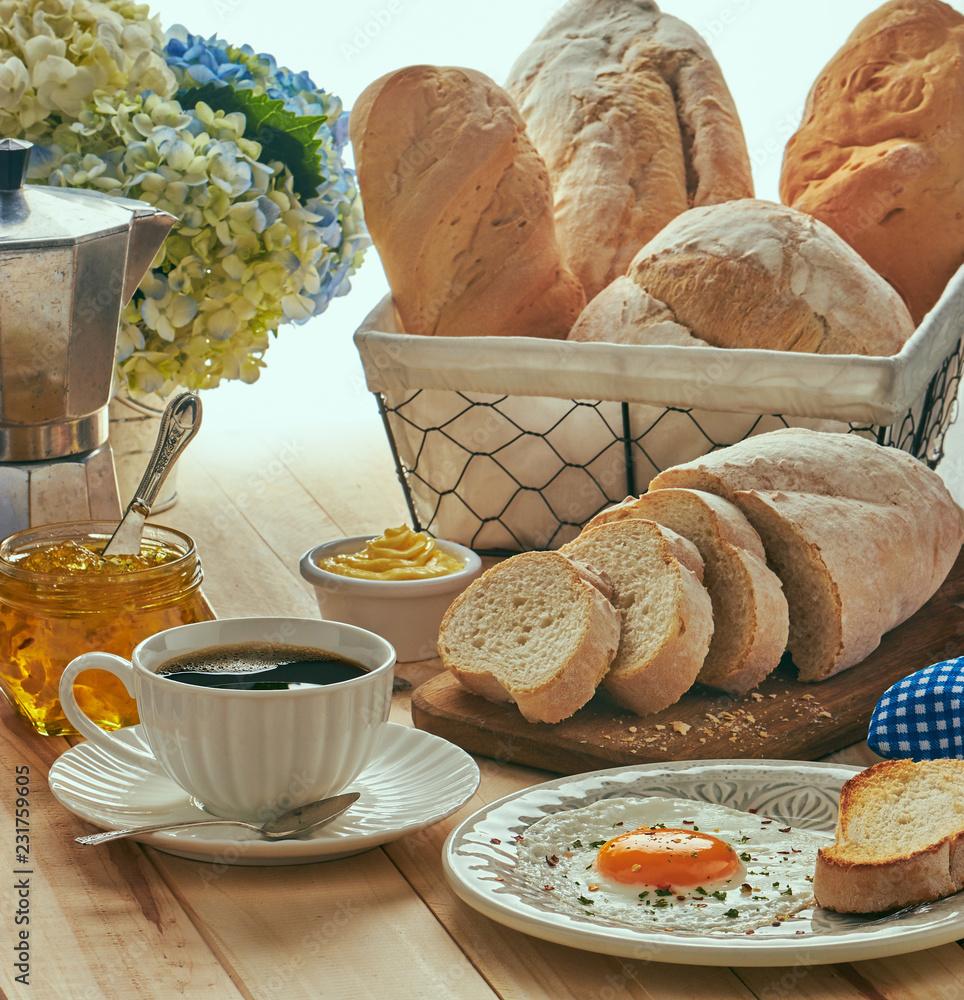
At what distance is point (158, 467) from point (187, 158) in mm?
423

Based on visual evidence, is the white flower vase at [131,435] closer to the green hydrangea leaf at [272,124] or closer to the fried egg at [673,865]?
the green hydrangea leaf at [272,124]

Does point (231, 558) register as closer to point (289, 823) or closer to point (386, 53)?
point (289, 823)

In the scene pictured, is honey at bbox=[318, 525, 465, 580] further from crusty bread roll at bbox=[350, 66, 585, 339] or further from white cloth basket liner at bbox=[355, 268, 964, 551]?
crusty bread roll at bbox=[350, 66, 585, 339]

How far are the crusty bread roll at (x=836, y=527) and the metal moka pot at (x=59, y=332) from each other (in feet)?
1.64

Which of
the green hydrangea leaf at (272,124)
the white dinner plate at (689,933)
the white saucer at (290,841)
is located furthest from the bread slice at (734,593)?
the green hydrangea leaf at (272,124)

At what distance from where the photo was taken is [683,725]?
91cm

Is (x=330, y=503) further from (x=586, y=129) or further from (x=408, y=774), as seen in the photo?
(x=408, y=774)

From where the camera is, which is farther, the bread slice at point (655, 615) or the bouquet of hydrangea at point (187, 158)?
the bouquet of hydrangea at point (187, 158)

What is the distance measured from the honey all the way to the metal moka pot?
0.22 m

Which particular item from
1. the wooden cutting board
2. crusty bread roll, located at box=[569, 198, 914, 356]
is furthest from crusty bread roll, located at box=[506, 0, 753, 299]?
the wooden cutting board

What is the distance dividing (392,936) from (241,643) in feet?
0.76

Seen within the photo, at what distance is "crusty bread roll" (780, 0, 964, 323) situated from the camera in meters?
1.43

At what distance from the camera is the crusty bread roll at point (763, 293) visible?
47.2 inches

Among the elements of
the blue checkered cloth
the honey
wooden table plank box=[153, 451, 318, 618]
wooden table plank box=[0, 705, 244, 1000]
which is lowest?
wooden table plank box=[153, 451, 318, 618]
